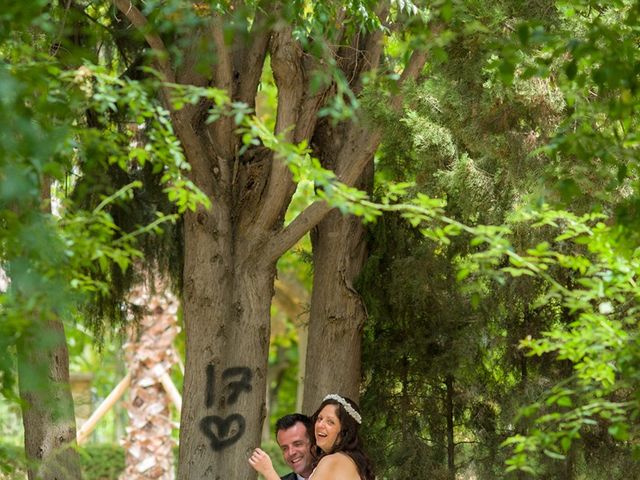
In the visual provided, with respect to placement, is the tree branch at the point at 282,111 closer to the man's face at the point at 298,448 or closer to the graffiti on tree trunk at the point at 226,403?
the graffiti on tree trunk at the point at 226,403

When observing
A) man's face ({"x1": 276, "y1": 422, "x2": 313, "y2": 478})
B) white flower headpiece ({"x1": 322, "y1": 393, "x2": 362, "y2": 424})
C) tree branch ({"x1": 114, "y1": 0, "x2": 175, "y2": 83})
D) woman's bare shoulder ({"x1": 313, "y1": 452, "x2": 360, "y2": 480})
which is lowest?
woman's bare shoulder ({"x1": 313, "y1": 452, "x2": 360, "y2": 480})

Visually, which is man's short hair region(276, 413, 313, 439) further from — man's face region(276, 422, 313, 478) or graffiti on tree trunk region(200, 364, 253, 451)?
graffiti on tree trunk region(200, 364, 253, 451)

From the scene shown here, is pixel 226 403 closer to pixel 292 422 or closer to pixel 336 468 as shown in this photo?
pixel 292 422

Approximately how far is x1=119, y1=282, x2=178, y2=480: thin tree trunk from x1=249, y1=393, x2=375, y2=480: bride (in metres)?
7.24

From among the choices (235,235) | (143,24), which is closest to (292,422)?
(235,235)

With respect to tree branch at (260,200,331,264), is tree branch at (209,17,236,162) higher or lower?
higher

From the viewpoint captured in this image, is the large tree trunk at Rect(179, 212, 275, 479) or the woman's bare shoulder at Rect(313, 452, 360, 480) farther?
the large tree trunk at Rect(179, 212, 275, 479)

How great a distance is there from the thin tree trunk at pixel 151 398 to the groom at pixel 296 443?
23.4 feet

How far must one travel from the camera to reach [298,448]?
22.3 ft

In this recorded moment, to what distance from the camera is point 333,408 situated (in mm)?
6699

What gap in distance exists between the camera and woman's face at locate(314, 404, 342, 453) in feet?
21.6

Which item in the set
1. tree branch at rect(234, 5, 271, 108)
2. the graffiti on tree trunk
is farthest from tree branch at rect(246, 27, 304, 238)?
the graffiti on tree trunk

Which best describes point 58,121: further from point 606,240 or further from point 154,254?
point 154,254

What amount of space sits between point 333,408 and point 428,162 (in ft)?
6.34
